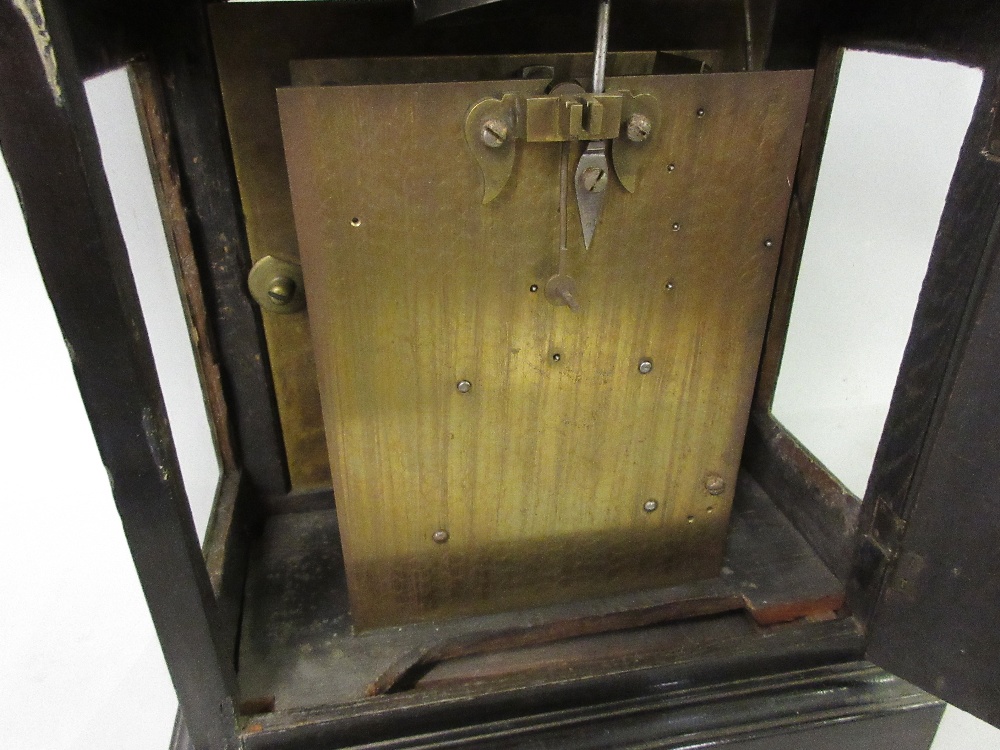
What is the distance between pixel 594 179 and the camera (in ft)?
2.15

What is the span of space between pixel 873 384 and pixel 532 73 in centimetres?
48

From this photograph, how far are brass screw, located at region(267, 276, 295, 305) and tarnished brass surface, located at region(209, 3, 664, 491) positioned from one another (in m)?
0.03

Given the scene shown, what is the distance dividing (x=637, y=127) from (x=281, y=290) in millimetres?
443

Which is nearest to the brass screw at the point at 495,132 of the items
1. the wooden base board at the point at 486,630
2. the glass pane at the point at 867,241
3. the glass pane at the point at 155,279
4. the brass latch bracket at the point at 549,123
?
the brass latch bracket at the point at 549,123

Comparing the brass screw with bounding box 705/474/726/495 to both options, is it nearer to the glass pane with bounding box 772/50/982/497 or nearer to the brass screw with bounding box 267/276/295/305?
the glass pane with bounding box 772/50/982/497

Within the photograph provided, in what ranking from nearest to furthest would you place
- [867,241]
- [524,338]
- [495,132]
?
[495,132], [524,338], [867,241]

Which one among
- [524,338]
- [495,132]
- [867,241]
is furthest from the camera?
[867,241]

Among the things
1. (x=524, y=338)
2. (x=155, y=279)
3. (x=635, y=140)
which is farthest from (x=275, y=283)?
(x=635, y=140)

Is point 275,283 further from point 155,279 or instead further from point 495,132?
point 495,132

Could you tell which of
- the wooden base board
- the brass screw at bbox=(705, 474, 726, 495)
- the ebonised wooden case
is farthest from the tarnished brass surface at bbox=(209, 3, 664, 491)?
the brass screw at bbox=(705, 474, 726, 495)

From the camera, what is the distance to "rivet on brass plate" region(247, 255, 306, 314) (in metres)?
0.88

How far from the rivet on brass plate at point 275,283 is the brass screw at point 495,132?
344 mm

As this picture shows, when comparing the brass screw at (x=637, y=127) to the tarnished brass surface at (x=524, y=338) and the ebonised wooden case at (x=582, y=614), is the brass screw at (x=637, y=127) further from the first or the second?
the ebonised wooden case at (x=582, y=614)

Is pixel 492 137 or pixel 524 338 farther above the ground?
pixel 492 137
